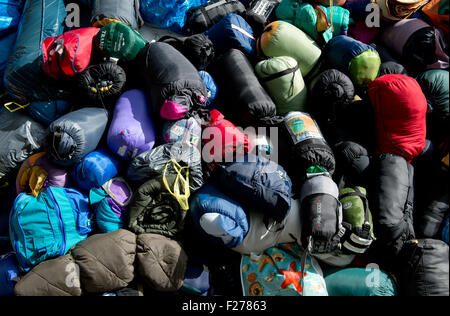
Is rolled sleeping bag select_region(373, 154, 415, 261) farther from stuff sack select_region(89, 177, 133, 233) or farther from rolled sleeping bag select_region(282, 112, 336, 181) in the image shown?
stuff sack select_region(89, 177, 133, 233)

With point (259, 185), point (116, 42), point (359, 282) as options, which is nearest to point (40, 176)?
point (116, 42)

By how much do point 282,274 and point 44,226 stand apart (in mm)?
1847

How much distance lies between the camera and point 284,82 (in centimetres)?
315

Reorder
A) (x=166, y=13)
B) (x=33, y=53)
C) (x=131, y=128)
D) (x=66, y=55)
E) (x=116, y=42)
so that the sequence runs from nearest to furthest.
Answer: (x=131, y=128) < (x=66, y=55) < (x=116, y=42) < (x=33, y=53) < (x=166, y=13)

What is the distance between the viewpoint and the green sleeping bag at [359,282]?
8.44 ft

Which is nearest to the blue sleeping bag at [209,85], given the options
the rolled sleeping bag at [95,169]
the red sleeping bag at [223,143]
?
the red sleeping bag at [223,143]

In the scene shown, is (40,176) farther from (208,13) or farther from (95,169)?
(208,13)

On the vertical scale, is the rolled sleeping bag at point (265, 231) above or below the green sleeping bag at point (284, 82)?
below

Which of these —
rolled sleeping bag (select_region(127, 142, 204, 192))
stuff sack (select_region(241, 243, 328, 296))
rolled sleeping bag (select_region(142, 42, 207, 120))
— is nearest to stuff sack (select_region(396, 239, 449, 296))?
stuff sack (select_region(241, 243, 328, 296))

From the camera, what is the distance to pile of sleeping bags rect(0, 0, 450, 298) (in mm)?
2633

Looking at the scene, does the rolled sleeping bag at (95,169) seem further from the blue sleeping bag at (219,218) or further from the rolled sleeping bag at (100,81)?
the blue sleeping bag at (219,218)

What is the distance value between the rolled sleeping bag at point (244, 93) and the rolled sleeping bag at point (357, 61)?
2.55 ft

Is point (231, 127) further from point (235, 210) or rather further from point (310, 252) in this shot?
point (310, 252)

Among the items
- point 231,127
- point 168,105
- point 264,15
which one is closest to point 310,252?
point 231,127
